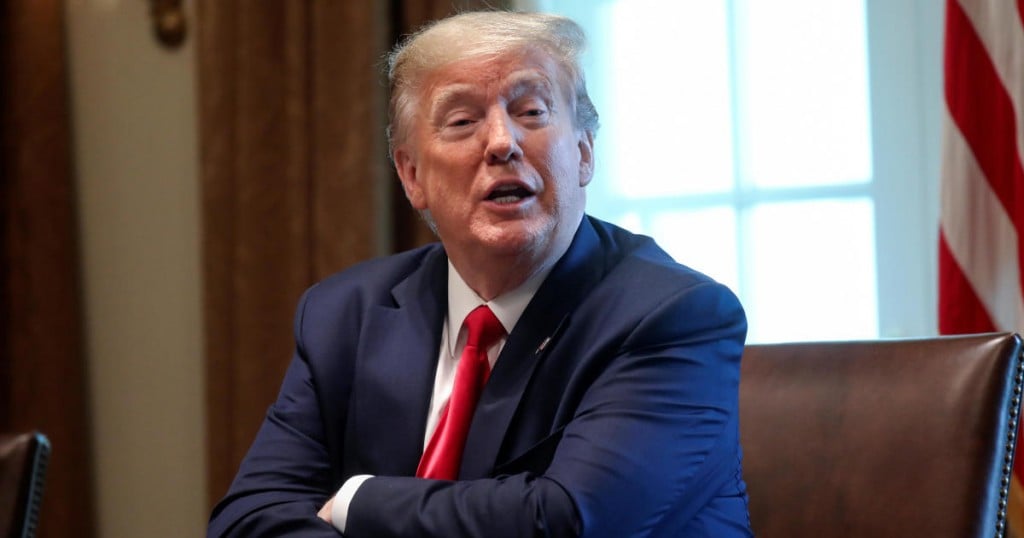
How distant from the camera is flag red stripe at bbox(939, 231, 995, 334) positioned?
8.13 feet

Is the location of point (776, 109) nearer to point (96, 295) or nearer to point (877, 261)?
point (877, 261)

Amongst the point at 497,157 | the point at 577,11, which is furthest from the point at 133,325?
the point at 497,157

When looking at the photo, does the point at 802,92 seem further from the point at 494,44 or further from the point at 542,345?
the point at 542,345

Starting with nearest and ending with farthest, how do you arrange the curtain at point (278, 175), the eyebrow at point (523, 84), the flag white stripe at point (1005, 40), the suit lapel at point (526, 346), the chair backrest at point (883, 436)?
the chair backrest at point (883, 436) < the suit lapel at point (526, 346) < the eyebrow at point (523, 84) < the flag white stripe at point (1005, 40) < the curtain at point (278, 175)

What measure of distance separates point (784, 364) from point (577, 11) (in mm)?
1747

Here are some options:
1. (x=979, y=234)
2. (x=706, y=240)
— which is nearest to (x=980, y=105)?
(x=979, y=234)

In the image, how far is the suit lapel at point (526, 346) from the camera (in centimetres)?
179

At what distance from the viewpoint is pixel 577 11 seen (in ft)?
11.2

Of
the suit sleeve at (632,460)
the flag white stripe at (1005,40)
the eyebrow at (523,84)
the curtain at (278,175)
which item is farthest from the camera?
the curtain at (278,175)

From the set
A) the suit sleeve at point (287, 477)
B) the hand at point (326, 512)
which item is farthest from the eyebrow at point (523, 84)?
the hand at point (326, 512)

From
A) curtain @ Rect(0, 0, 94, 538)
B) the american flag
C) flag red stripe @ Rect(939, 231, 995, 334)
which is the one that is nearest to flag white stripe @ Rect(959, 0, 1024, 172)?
the american flag

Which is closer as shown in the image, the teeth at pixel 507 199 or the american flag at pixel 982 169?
the teeth at pixel 507 199

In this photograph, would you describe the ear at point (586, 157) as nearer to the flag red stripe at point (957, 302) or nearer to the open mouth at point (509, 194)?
the open mouth at point (509, 194)

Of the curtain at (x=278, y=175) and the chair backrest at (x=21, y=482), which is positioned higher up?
the curtain at (x=278, y=175)
